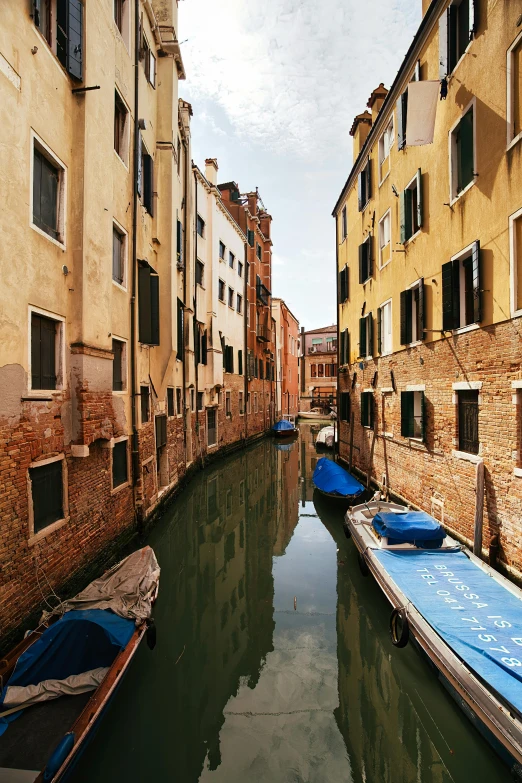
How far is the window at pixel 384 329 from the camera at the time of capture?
1301 centimetres

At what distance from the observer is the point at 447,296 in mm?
8836

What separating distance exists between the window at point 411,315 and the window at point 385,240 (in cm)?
197

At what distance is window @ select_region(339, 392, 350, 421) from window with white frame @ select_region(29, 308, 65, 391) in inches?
504

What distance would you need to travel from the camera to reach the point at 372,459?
1448cm

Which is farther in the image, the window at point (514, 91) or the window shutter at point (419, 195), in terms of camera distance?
the window shutter at point (419, 195)

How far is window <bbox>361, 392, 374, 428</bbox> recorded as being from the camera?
47.9 feet

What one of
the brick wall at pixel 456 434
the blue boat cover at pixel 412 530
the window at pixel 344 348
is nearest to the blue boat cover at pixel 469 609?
the blue boat cover at pixel 412 530

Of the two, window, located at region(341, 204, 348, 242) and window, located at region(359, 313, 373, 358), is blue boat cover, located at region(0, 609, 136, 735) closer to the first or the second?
window, located at region(359, 313, 373, 358)

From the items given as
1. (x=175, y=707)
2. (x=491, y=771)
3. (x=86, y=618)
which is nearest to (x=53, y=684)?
(x=86, y=618)

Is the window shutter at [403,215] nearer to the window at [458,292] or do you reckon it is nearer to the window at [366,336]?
the window at [458,292]

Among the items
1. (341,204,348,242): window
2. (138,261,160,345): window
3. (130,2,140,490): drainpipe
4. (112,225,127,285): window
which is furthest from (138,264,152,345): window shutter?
(341,204,348,242): window

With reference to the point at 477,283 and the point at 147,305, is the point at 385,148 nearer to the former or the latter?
the point at 477,283

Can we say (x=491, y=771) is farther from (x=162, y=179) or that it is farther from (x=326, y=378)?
(x=326, y=378)

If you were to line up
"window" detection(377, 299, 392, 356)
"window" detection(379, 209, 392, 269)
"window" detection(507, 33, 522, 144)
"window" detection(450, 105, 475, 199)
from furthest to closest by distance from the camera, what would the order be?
"window" detection(377, 299, 392, 356) < "window" detection(379, 209, 392, 269) < "window" detection(450, 105, 475, 199) < "window" detection(507, 33, 522, 144)
